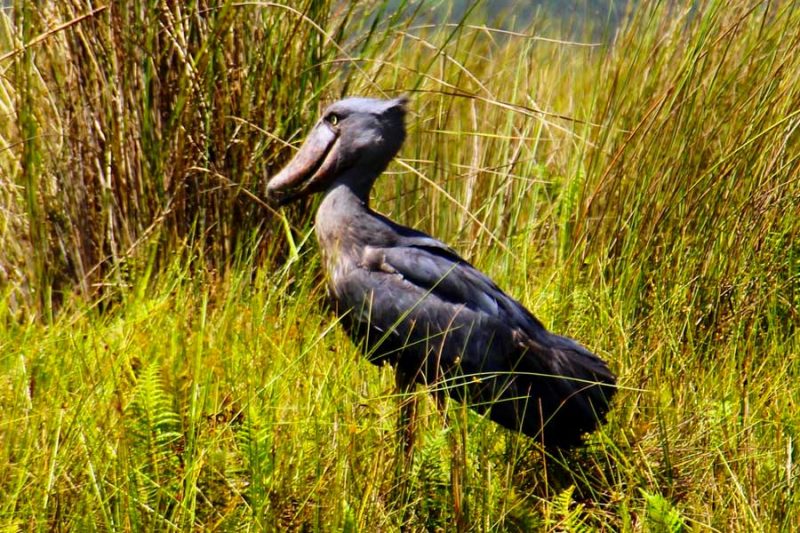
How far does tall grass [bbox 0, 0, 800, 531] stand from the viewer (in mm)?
2873

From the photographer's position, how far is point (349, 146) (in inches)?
143

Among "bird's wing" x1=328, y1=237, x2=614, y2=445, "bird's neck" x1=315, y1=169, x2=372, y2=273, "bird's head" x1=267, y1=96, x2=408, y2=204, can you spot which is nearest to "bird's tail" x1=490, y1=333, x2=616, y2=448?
"bird's wing" x1=328, y1=237, x2=614, y2=445

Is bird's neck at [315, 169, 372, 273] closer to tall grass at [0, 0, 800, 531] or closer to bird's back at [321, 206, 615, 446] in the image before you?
bird's back at [321, 206, 615, 446]

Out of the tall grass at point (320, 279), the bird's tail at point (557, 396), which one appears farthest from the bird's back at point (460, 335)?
the tall grass at point (320, 279)

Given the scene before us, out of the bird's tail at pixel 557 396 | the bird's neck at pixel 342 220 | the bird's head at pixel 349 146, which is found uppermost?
the bird's head at pixel 349 146

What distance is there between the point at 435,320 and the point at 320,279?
1105mm

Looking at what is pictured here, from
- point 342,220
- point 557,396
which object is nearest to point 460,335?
point 557,396

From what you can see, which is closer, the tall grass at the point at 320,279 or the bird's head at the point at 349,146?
the tall grass at the point at 320,279

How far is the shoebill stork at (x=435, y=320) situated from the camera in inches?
129

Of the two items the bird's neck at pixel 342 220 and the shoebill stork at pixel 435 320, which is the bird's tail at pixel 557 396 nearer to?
the shoebill stork at pixel 435 320

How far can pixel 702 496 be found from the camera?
120 inches

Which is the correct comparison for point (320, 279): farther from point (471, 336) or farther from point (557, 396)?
point (557, 396)

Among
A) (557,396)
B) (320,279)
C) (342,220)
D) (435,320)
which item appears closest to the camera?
(557,396)

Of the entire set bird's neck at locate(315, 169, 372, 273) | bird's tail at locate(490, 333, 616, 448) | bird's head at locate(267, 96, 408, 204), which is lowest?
bird's tail at locate(490, 333, 616, 448)
